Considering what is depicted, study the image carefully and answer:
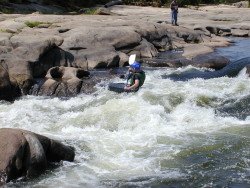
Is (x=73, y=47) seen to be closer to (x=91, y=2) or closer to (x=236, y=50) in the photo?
(x=236, y=50)

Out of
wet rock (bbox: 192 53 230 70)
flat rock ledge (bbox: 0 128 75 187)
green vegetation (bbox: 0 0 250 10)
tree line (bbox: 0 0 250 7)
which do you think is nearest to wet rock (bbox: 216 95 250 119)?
wet rock (bbox: 192 53 230 70)

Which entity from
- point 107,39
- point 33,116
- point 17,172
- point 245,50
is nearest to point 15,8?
point 107,39

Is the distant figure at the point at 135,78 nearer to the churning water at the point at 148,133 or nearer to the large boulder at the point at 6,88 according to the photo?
the churning water at the point at 148,133

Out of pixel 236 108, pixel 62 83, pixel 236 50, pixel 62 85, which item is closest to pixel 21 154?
pixel 236 108

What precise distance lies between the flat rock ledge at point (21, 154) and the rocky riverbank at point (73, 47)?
6.75 meters

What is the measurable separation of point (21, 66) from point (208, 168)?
9.39 metres

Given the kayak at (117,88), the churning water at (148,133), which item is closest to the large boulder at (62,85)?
the churning water at (148,133)

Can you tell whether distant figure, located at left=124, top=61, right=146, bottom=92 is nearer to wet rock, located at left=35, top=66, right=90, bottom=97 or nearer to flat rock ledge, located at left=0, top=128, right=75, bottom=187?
wet rock, located at left=35, top=66, right=90, bottom=97

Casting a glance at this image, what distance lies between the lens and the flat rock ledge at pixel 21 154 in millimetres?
8422

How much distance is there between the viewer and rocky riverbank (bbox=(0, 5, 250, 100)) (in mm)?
16406

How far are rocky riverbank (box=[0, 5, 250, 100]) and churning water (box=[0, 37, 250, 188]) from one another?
3.15ft

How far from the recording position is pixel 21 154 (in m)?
8.61

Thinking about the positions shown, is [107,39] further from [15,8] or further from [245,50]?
[15,8]

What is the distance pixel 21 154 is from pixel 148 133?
4146mm
